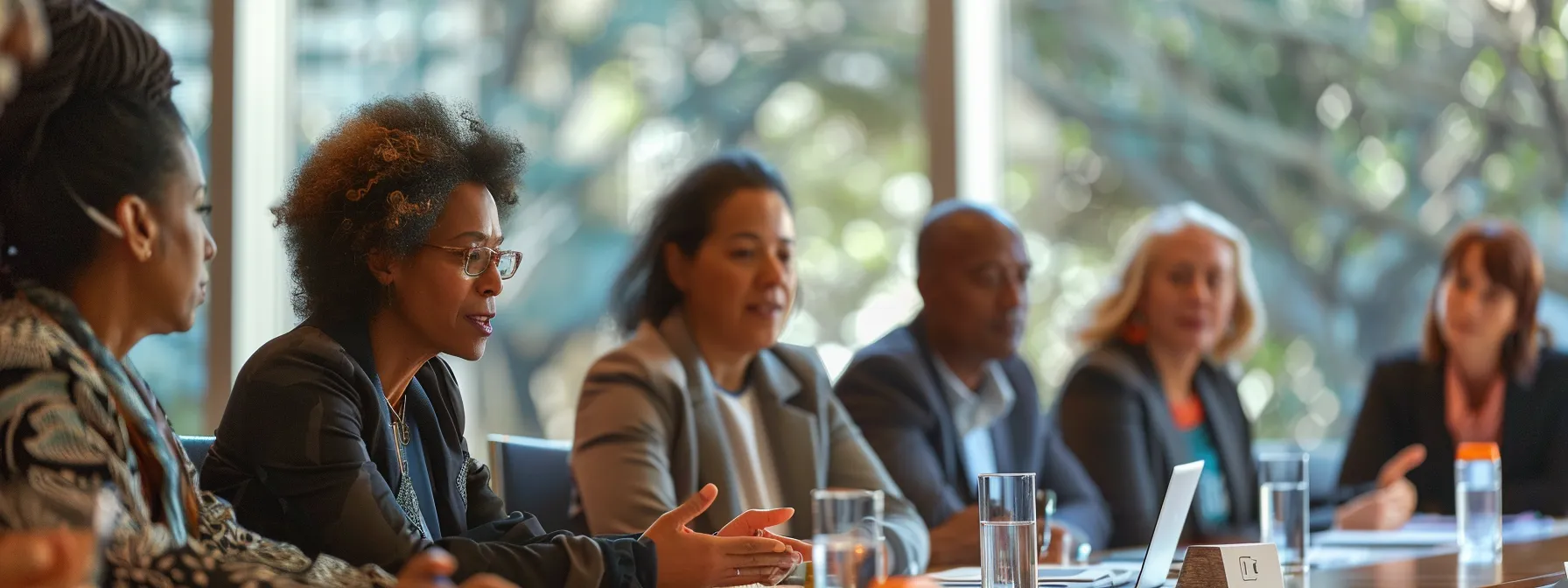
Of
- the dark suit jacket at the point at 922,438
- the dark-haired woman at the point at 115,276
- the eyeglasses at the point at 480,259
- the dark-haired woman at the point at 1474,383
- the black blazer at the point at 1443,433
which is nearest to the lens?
the dark-haired woman at the point at 115,276

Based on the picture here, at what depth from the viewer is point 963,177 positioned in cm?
429

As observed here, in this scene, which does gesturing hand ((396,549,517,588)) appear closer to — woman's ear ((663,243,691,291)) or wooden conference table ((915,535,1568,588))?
wooden conference table ((915,535,1568,588))

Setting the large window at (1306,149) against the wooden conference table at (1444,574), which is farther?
the large window at (1306,149)

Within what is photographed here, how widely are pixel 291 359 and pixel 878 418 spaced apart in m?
1.60

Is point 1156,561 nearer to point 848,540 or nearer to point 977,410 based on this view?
point 848,540

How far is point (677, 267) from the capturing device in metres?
2.82

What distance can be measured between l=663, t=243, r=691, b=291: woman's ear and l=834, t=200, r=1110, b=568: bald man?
50 centimetres

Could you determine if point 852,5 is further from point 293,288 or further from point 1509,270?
point 293,288

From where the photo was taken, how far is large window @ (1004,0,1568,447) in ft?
14.0

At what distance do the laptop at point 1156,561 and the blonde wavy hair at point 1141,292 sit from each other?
5.44 feet

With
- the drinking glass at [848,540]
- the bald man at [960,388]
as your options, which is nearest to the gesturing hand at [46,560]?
the drinking glass at [848,540]

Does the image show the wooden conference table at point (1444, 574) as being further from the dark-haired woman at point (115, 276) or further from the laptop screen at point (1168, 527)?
the dark-haired woman at point (115, 276)

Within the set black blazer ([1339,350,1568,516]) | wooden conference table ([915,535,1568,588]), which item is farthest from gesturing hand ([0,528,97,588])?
black blazer ([1339,350,1568,516])

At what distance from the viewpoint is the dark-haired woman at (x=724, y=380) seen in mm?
2562
